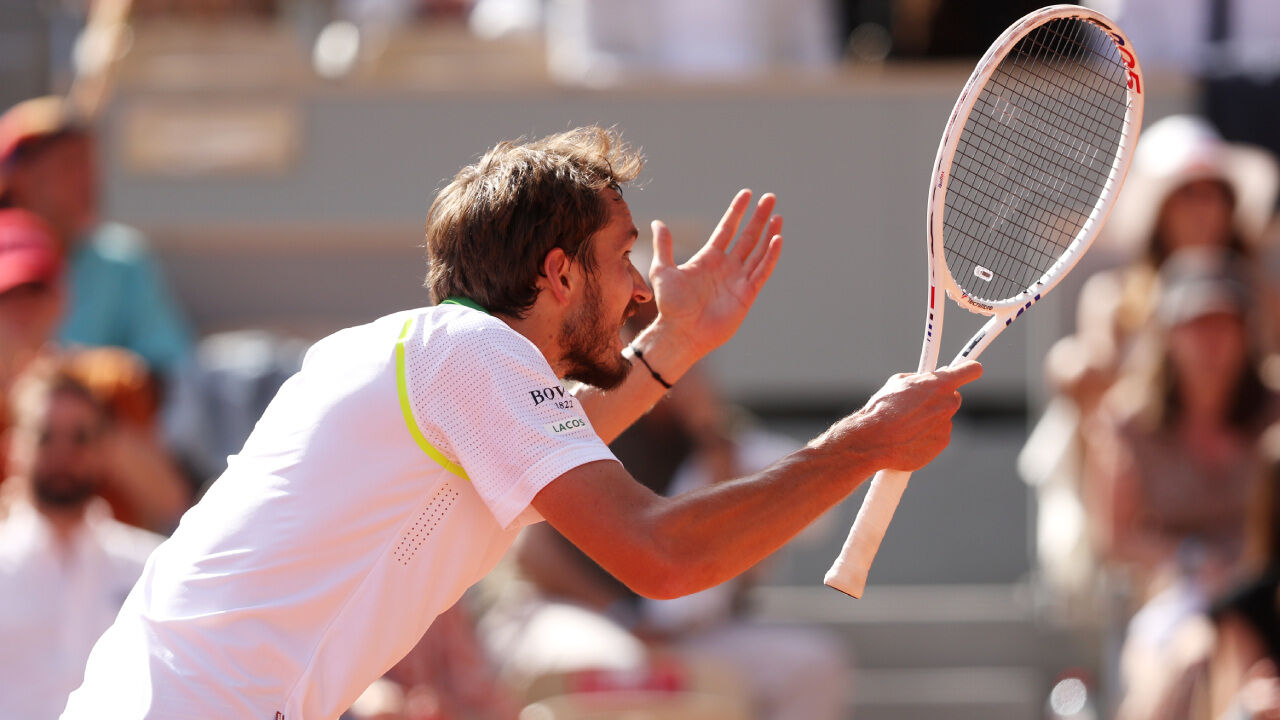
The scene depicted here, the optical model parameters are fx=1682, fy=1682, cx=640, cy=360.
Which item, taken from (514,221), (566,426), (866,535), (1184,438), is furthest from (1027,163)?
(1184,438)

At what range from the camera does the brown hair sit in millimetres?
2262

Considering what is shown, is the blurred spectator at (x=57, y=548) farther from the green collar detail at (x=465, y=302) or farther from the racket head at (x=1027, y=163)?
the green collar detail at (x=465, y=302)

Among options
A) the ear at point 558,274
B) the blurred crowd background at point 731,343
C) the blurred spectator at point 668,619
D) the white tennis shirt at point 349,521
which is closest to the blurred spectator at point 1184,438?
the blurred crowd background at point 731,343

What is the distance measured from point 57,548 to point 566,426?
271 cm

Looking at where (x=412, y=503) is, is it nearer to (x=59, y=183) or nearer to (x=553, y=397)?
(x=553, y=397)

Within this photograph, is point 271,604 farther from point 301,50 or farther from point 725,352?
point 301,50

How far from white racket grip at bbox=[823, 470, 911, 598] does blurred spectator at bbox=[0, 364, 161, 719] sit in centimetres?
255

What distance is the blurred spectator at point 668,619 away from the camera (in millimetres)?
4969

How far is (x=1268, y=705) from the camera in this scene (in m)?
4.09

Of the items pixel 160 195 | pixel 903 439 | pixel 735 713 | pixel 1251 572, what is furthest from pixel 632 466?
pixel 903 439

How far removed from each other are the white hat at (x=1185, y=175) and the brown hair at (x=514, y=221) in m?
3.53

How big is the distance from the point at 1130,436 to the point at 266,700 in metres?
3.62

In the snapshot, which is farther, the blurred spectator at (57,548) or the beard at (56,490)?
the beard at (56,490)

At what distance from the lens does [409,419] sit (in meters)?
2.14
